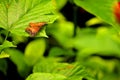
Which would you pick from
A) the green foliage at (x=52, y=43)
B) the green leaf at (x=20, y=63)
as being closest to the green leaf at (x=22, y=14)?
the green foliage at (x=52, y=43)

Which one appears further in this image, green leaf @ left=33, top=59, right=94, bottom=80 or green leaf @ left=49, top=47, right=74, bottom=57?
green leaf @ left=49, top=47, right=74, bottom=57

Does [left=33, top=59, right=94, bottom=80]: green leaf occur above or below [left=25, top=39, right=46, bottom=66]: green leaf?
above

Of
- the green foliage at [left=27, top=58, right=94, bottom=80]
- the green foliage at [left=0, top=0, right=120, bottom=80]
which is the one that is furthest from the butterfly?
the green foliage at [left=27, top=58, right=94, bottom=80]

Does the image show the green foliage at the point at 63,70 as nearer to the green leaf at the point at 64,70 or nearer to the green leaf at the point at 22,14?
the green leaf at the point at 64,70

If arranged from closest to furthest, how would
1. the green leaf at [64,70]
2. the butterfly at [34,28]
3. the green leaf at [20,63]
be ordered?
the butterfly at [34,28] < the green leaf at [64,70] < the green leaf at [20,63]

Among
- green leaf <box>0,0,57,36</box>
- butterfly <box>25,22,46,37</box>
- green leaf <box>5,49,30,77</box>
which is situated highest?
green leaf <box>0,0,57,36</box>

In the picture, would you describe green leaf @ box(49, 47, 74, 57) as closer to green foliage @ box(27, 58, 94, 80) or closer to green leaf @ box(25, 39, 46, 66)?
green leaf @ box(25, 39, 46, 66)
